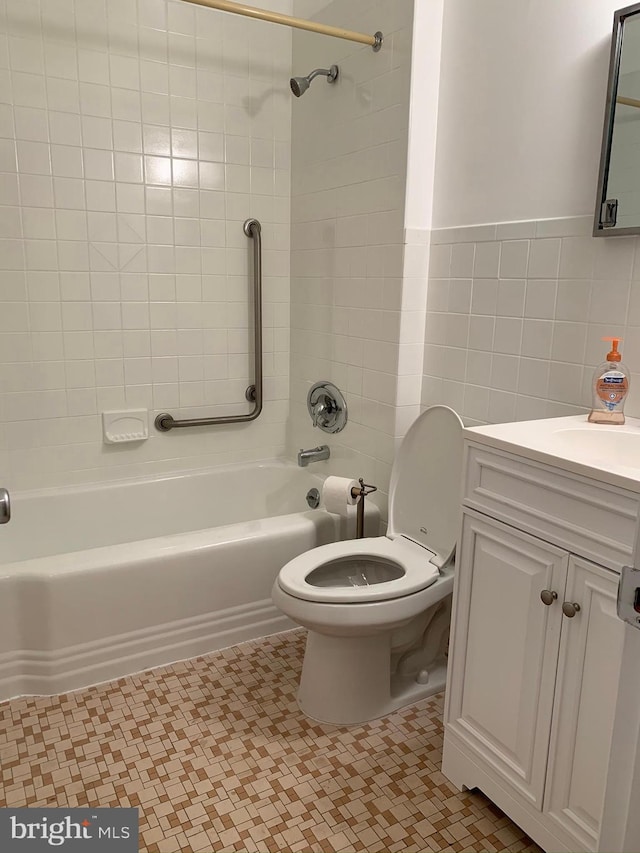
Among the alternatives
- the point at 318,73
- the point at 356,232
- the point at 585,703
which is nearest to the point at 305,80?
the point at 318,73

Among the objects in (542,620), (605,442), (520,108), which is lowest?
(542,620)

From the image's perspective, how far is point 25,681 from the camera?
200 cm

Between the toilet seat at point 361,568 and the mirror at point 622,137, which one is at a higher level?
the mirror at point 622,137

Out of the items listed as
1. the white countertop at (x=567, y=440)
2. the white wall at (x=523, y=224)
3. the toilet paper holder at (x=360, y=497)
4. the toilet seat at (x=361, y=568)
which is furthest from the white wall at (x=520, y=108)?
the toilet seat at (x=361, y=568)

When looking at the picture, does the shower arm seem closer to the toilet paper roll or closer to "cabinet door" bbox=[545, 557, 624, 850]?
the toilet paper roll

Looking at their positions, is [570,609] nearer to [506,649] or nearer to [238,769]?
[506,649]

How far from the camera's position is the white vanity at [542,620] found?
1.24 metres

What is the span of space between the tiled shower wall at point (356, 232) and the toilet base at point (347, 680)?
2.26 feet

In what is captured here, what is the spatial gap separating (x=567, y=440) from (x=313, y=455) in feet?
4.22

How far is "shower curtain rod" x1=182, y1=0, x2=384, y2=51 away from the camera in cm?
204

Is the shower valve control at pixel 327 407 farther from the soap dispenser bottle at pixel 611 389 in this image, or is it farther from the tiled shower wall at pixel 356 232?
the soap dispenser bottle at pixel 611 389

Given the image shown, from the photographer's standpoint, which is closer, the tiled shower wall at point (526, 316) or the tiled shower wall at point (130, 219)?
the tiled shower wall at point (526, 316)

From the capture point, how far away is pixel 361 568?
210 cm

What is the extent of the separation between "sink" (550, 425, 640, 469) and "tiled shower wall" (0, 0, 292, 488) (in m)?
1.64
